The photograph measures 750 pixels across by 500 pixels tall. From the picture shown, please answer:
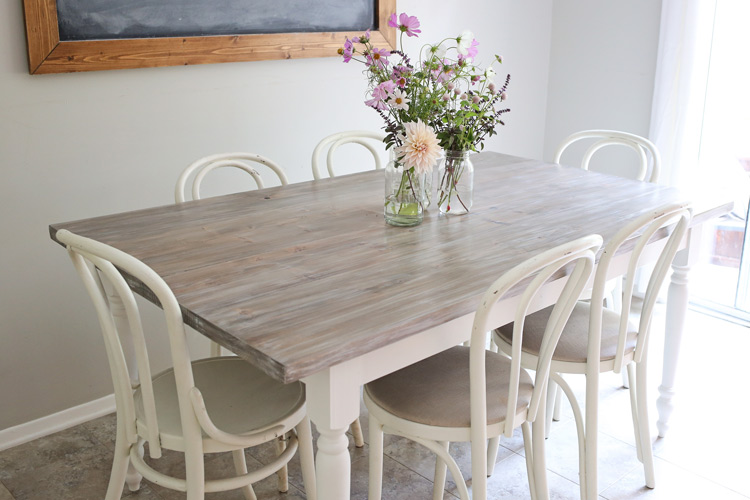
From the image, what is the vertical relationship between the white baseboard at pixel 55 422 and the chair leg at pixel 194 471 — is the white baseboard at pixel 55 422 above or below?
below

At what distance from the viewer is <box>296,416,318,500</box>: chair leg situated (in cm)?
192

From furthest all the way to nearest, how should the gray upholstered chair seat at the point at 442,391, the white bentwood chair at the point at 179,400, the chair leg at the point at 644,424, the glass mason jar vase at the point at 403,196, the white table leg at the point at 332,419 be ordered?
the chair leg at the point at 644,424, the glass mason jar vase at the point at 403,196, the gray upholstered chair seat at the point at 442,391, the white bentwood chair at the point at 179,400, the white table leg at the point at 332,419

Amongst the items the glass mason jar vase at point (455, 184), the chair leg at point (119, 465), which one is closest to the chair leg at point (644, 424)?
the glass mason jar vase at point (455, 184)

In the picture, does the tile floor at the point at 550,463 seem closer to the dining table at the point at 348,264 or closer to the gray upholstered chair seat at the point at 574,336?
the dining table at the point at 348,264

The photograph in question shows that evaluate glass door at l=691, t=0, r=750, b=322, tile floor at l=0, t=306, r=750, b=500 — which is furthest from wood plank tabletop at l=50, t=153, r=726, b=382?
glass door at l=691, t=0, r=750, b=322

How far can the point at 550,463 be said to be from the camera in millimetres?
2404

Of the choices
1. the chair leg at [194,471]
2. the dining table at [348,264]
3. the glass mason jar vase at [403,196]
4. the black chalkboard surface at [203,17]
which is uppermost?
the black chalkboard surface at [203,17]

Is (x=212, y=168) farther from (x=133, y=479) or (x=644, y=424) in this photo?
(x=644, y=424)

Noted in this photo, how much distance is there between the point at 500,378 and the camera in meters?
1.86

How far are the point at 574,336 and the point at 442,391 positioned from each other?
504 millimetres

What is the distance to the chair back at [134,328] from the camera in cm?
150

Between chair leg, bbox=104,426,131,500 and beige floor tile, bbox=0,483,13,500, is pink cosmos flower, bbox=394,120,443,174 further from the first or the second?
beige floor tile, bbox=0,483,13,500

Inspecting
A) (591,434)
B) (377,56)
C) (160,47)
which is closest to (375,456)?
(591,434)

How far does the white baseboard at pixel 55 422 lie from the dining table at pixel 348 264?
0.85 meters
